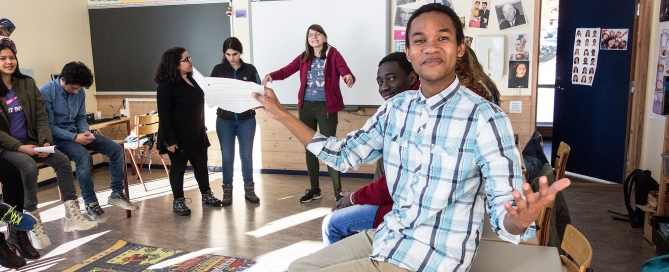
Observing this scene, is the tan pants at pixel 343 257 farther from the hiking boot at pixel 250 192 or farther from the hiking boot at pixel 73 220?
the hiking boot at pixel 250 192

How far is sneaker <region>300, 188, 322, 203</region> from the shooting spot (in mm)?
4508

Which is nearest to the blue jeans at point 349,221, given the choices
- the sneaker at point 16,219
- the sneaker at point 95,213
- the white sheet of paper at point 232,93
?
the white sheet of paper at point 232,93

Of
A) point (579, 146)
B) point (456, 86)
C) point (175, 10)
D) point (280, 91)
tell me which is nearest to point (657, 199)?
point (579, 146)

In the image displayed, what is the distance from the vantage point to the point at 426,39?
1417mm

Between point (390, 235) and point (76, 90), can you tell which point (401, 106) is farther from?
point (76, 90)

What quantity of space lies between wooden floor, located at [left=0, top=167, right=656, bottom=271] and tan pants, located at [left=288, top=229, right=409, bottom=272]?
4.85 ft

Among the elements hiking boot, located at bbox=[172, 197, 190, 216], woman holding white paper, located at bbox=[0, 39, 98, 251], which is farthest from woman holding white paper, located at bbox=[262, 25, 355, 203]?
woman holding white paper, located at bbox=[0, 39, 98, 251]

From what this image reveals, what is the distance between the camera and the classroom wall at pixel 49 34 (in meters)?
5.00

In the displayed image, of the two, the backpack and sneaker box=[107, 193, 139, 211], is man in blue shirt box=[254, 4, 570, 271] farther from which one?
sneaker box=[107, 193, 139, 211]

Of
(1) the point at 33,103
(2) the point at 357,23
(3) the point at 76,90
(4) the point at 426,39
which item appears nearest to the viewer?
(4) the point at 426,39

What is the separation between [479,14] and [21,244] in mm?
4070

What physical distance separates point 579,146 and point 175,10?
4476 millimetres

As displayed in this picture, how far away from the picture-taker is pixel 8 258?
2.93 meters

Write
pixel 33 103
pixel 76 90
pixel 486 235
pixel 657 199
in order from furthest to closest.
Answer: pixel 76 90, pixel 33 103, pixel 657 199, pixel 486 235
